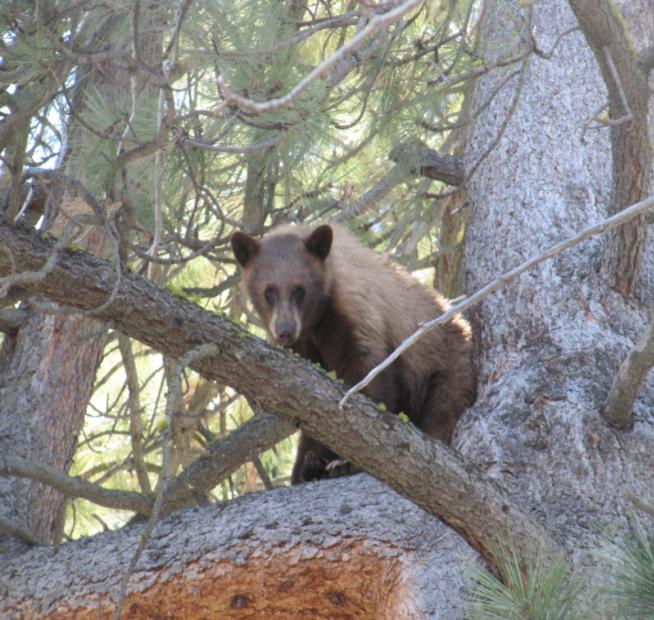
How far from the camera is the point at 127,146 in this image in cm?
431

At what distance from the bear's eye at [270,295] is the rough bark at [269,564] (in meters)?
1.74

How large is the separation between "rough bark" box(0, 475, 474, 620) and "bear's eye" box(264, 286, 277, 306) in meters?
1.74

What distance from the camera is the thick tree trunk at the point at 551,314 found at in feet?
11.4

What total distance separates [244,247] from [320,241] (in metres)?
0.45

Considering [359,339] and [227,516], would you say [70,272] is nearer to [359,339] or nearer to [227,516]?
[227,516]

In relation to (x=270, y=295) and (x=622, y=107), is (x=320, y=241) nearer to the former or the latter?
(x=270, y=295)

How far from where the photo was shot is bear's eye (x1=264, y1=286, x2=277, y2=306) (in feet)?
17.9

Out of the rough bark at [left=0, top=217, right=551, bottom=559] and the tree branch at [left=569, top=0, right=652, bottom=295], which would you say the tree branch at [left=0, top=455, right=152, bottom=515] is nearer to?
the rough bark at [left=0, top=217, right=551, bottom=559]

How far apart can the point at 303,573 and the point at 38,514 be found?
1.91 metres

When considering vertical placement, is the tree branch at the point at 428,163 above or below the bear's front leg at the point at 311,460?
above

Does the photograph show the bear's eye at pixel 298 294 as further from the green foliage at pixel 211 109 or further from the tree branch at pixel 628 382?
the tree branch at pixel 628 382

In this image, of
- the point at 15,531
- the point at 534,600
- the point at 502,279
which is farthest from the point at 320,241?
Answer: the point at 534,600

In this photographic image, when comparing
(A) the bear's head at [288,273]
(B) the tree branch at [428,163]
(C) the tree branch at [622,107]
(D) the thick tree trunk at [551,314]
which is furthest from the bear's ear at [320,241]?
(C) the tree branch at [622,107]

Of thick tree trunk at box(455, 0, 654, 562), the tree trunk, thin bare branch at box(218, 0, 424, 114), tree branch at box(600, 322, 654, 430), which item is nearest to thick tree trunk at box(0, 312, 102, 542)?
the tree trunk
